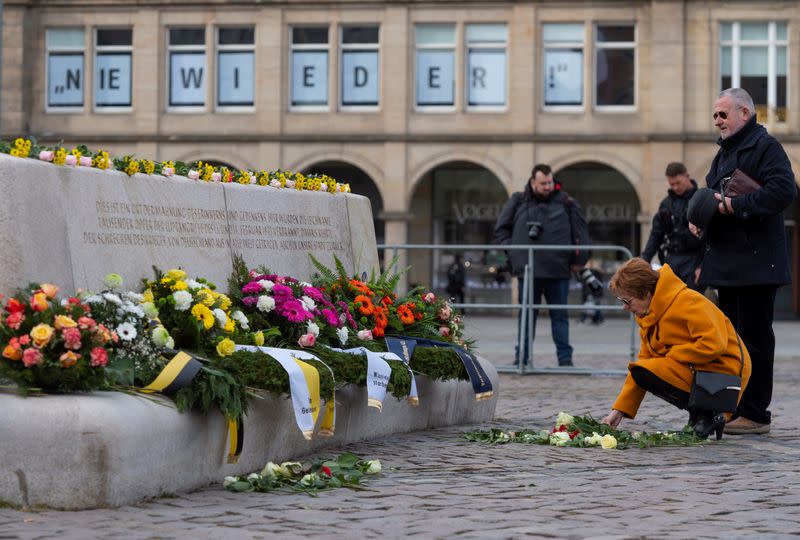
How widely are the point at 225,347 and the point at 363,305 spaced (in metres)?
2.18

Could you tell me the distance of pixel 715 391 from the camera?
8.94 metres

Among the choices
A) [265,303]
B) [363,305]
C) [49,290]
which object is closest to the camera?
[49,290]

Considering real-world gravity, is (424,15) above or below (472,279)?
above

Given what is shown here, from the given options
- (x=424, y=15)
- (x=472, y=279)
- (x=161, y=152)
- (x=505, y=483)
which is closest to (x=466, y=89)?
(x=424, y=15)

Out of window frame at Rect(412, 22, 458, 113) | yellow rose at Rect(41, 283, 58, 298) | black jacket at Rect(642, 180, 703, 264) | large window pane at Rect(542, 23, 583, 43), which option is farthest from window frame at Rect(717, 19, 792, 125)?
yellow rose at Rect(41, 283, 58, 298)

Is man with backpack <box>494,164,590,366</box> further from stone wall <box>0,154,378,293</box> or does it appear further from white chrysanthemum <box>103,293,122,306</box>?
white chrysanthemum <box>103,293,122,306</box>

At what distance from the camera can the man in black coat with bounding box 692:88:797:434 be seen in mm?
9547

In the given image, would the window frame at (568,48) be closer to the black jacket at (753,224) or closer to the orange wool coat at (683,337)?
the black jacket at (753,224)

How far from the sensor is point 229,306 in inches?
327

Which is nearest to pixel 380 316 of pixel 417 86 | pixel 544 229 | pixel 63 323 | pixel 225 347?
pixel 225 347

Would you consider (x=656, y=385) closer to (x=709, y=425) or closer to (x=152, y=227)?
(x=709, y=425)

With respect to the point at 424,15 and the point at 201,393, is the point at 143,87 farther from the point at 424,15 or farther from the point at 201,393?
the point at 201,393

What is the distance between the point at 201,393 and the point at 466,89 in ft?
108

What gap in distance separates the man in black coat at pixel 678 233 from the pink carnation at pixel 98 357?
820 centimetres
